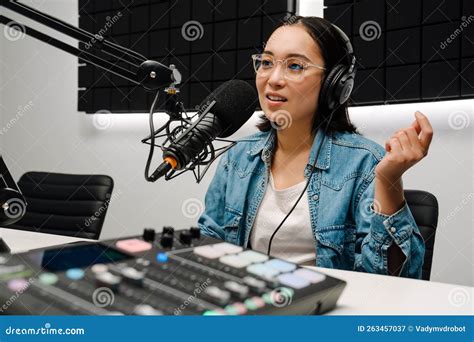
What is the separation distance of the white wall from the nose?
1.00 feet

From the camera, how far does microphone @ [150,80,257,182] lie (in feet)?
1.43

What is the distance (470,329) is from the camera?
1.12ft

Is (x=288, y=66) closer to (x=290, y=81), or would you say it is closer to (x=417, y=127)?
(x=290, y=81)

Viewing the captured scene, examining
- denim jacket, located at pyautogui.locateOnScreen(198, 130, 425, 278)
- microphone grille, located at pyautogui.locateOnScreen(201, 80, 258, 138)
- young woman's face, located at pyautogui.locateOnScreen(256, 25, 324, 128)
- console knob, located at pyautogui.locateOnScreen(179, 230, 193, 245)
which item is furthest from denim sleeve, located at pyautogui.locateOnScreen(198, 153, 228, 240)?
console knob, located at pyautogui.locateOnScreen(179, 230, 193, 245)

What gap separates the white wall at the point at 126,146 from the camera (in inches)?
58.6

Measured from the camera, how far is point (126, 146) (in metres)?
2.13

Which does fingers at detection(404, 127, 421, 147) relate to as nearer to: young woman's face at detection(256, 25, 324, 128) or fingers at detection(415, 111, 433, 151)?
fingers at detection(415, 111, 433, 151)

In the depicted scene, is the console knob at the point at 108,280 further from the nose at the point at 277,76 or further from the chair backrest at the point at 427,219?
the chair backrest at the point at 427,219

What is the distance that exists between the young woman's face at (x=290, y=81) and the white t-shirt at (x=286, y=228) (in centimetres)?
15

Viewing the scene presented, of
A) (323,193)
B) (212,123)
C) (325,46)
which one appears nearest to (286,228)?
(323,193)

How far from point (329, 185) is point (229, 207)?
0.20 meters

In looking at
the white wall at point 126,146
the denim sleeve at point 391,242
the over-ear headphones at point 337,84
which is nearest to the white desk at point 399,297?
the denim sleeve at point 391,242

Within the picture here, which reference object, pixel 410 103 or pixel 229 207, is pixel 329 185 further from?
pixel 410 103

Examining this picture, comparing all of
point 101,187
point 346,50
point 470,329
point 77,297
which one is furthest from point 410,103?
point 77,297
